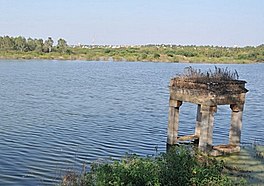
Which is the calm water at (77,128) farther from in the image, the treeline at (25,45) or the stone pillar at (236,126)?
the treeline at (25,45)

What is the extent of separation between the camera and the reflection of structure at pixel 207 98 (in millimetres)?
15695

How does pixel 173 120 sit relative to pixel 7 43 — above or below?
below

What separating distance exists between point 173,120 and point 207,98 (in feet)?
7.87

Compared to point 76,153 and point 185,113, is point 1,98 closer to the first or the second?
point 185,113

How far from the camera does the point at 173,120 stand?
57.4ft

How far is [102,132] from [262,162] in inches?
345

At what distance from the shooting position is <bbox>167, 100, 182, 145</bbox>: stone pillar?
1733 cm

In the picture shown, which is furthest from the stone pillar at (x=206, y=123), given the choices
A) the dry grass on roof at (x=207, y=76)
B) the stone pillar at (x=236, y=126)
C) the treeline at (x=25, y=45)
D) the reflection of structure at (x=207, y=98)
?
the treeline at (x=25, y=45)

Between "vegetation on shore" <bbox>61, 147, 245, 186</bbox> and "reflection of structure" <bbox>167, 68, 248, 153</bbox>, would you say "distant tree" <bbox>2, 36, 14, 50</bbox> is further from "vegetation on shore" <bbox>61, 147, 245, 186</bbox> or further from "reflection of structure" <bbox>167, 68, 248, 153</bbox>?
"vegetation on shore" <bbox>61, 147, 245, 186</bbox>

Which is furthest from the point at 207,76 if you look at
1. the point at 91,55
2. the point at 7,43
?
the point at 7,43

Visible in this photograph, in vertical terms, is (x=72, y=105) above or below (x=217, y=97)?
below

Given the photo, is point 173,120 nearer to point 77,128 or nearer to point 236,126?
point 236,126

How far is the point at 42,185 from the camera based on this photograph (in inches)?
508

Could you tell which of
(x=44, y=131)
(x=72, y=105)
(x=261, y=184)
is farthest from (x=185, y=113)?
(x=261, y=184)
